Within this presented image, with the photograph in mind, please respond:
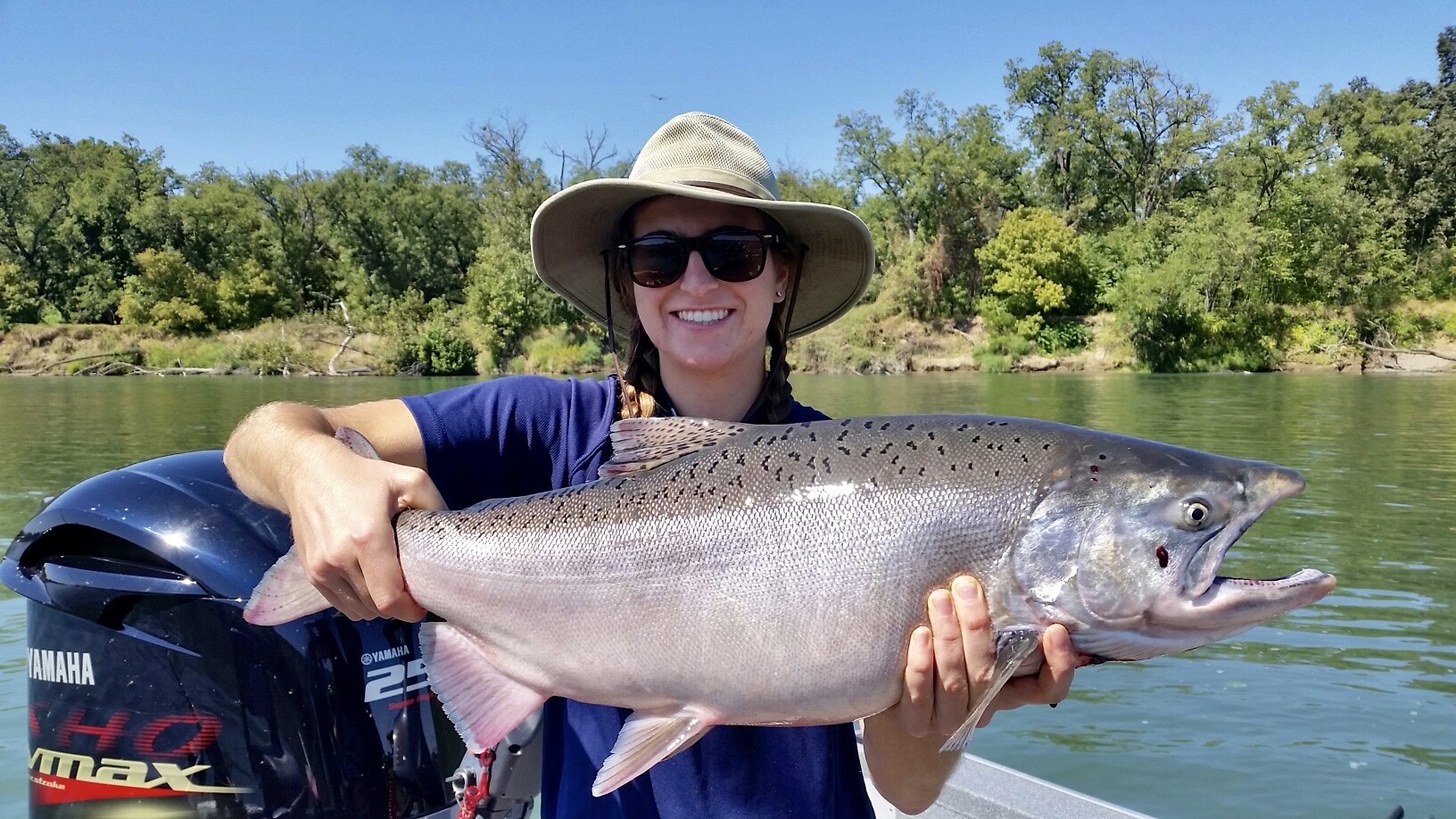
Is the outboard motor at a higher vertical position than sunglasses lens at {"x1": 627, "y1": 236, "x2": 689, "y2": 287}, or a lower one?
lower

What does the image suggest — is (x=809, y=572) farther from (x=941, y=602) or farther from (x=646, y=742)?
(x=646, y=742)

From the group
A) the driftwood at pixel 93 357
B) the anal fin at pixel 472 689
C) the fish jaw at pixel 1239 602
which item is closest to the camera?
the fish jaw at pixel 1239 602

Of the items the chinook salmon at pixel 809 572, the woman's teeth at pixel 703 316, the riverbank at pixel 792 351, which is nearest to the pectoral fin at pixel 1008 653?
the chinook salmon at pixel 809 572

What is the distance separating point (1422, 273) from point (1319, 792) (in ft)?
174

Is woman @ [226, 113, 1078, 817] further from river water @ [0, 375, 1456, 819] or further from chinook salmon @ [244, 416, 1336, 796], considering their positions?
river water @ [0, 375, 1456, 819]

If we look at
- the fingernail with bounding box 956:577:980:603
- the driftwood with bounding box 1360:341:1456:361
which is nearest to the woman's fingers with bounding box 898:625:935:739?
the fingernail with bounding box 956:577:980:603

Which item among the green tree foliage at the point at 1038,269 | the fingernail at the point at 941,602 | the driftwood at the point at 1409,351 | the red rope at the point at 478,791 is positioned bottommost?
the driftwood at the point at 1409,351

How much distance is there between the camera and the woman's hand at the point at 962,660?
2.07 m

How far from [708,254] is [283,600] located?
1423 millimetres

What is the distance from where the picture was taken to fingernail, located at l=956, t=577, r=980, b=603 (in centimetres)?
207

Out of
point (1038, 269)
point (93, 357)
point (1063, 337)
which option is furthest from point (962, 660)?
point (93, 357)

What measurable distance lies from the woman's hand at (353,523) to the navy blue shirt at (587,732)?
0.80 feet

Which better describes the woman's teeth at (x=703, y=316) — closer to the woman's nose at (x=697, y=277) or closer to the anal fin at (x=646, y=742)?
the woman's nose at (x=697, y=277)

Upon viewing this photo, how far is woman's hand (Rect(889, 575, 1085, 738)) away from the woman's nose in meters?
1.09
